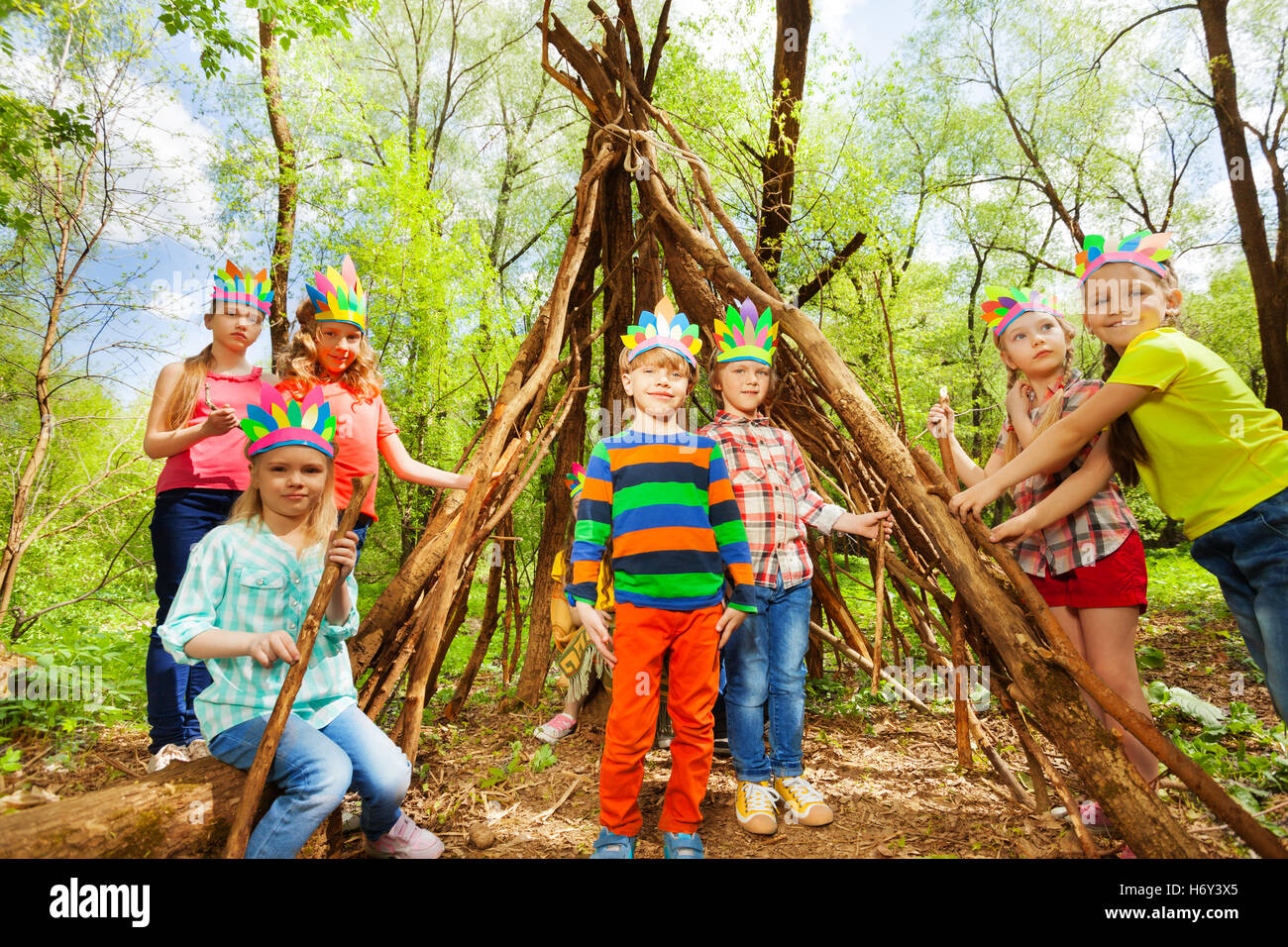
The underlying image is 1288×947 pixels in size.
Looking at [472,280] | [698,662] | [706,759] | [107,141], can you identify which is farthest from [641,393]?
[472,280]

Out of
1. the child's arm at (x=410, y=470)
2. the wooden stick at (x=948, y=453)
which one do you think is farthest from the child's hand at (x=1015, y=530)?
the child's arm at (x=410, y=470)

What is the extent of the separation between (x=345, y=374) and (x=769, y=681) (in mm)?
1967

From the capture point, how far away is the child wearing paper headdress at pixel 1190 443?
159cm

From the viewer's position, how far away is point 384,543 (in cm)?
941

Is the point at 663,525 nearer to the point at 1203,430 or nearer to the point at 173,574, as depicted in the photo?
the point at 1203,430

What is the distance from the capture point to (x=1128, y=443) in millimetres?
1787

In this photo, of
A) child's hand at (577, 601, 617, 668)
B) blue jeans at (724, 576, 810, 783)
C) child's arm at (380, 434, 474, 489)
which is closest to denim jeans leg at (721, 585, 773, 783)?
blue jeans at (724, 576, 810, 783)

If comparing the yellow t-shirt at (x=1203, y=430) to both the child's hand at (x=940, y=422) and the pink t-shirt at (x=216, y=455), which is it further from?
the pink t-shirt at (x=216, y=455)

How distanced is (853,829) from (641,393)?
1.73 m

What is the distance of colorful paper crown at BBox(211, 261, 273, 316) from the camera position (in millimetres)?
2145

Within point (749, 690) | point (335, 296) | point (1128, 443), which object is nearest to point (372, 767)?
point (749, 690)

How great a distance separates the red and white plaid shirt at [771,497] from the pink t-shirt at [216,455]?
174 cm

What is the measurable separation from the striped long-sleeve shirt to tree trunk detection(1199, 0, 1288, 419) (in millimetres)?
6255

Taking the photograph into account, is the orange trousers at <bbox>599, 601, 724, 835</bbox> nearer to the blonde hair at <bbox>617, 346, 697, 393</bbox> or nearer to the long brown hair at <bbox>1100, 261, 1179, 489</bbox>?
the blonde hair at <bbox>617, 346, 697, 393</bbox>
